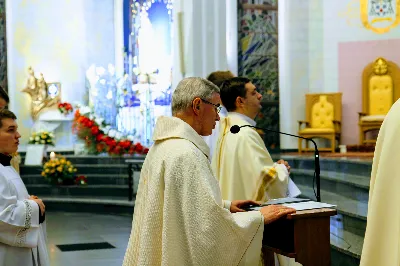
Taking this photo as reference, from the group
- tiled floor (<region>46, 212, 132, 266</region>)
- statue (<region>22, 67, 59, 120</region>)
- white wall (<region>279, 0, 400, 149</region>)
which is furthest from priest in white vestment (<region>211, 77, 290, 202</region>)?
statue (<region>22, 67, 59, 120</region>)

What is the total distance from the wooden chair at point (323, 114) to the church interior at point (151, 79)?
0.07 ft

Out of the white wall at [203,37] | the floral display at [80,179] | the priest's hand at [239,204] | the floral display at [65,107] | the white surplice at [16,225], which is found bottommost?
the floral display at [80,179]

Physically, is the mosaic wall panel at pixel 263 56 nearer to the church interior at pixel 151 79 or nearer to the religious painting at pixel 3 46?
the church interior at pixel 151 79

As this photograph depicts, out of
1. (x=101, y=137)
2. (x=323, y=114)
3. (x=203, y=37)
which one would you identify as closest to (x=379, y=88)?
(x=323, y=114)

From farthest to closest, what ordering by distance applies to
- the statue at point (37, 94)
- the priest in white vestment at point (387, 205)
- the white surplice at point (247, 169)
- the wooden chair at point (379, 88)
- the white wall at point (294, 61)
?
the statue at point (37, 94) → the white wall at point (294, 61) → the wooden chair at point (379, 88) → the white surplice at point (247, 169) → the priest in white vestment at point (387, 205)

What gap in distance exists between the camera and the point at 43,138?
41.3 ft

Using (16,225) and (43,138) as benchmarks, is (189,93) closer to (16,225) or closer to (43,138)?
(16,225)

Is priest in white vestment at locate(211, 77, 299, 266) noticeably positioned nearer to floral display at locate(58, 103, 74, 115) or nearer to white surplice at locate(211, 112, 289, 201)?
white surplice at locate(211, 112, 289, 201)

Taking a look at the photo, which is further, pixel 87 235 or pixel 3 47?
pixel 3 47

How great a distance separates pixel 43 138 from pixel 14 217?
9.64 meters

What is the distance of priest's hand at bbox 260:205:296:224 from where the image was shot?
2592 millimetres

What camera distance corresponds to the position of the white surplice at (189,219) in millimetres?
2480

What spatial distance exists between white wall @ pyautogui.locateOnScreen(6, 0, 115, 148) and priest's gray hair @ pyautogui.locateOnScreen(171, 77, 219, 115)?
11654 mm

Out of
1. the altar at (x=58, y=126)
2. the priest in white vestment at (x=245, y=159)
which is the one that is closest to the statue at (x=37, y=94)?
the altar at (x=58, y=126)
